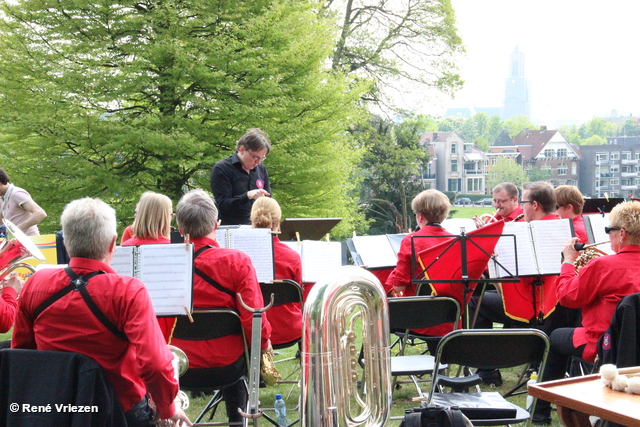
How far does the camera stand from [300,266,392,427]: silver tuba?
212 cm

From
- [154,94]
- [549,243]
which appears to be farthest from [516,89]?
[549,243]

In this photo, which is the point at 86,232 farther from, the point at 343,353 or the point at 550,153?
the point at 550,153

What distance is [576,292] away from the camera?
145 inches

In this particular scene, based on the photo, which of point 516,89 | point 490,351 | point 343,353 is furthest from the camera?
point 516,89

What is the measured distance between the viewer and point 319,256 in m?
5.00

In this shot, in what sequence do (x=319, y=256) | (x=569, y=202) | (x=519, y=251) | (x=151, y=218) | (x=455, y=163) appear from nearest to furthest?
(x=151, y=218), (x=519, y=251), (x=319, y=256), (x=569, y=202), (x=455, y=163)

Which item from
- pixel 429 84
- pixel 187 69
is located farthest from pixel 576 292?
pixel 429 84

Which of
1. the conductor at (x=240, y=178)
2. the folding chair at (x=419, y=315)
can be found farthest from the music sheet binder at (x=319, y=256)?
Result: the conductor at (x=240, y=178)

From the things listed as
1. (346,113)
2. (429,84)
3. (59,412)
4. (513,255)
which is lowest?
(59,412)

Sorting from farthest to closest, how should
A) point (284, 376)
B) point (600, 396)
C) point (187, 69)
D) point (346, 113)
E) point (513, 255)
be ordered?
point (346, 113) → point (187, 69) → point (284, 376) → point (513, 255) → point (600, 396)

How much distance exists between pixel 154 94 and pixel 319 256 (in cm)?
891

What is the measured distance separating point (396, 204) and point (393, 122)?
3.20 metres

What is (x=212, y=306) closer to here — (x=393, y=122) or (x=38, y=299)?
(x=38, y=299)

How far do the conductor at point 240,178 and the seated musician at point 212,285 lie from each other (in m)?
2.05
